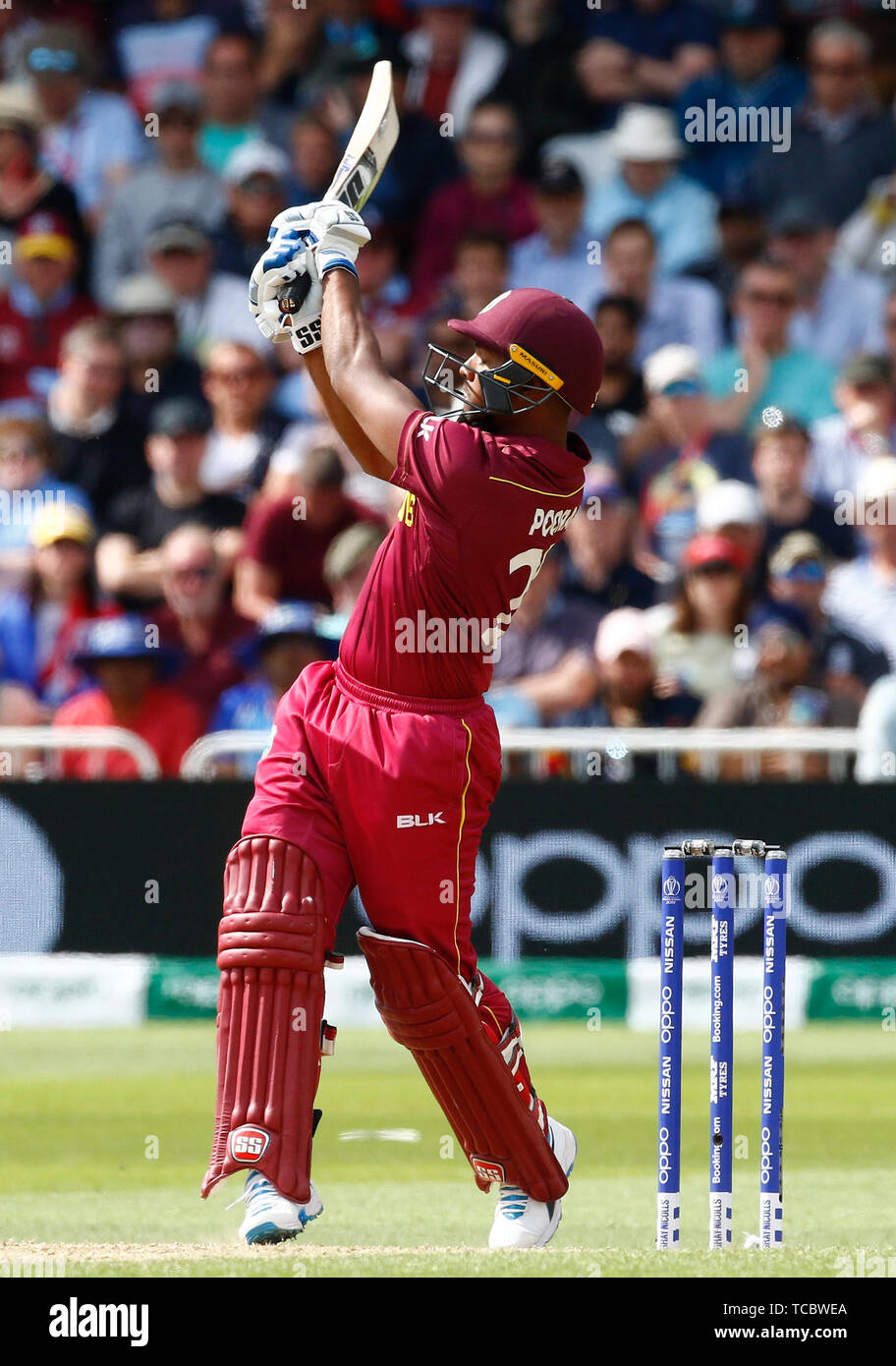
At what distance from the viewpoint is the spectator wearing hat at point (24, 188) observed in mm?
14922

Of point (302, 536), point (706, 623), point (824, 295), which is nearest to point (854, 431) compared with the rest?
point (824, 295)

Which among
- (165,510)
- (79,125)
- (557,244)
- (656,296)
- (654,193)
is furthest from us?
(79,125)

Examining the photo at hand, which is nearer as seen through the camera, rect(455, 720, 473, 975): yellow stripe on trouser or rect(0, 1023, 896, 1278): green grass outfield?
rect(0, 1023, 896, 1278): green grass outfield

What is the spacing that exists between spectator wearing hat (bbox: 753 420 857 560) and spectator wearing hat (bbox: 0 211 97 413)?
16.0 ft

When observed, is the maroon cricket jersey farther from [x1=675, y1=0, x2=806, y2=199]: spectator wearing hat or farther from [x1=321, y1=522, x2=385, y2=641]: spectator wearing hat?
[x1=675, y1=0, x2=806, y2=199]: spectator wearing hat

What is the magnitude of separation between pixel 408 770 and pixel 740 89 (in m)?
10.6

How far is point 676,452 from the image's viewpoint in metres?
13.2

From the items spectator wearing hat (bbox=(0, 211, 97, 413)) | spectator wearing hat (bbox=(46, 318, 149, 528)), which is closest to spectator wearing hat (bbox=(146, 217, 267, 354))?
spectator wearing hat (bbox=(46, 318, 149, 528))

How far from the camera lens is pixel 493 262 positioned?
1410 centimetres

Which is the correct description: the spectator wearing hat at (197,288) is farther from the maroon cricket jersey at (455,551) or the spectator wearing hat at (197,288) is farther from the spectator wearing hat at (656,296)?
the maroon cricket jersey at (455,551)

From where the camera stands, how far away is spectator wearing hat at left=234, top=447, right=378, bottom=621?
12367 millimetres

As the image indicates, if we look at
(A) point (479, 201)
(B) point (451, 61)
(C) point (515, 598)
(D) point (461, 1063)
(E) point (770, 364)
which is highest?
(B) point (451, 61)

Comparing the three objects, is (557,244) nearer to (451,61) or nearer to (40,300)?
(451,61)

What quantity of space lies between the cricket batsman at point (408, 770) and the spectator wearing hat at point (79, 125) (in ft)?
32.9
